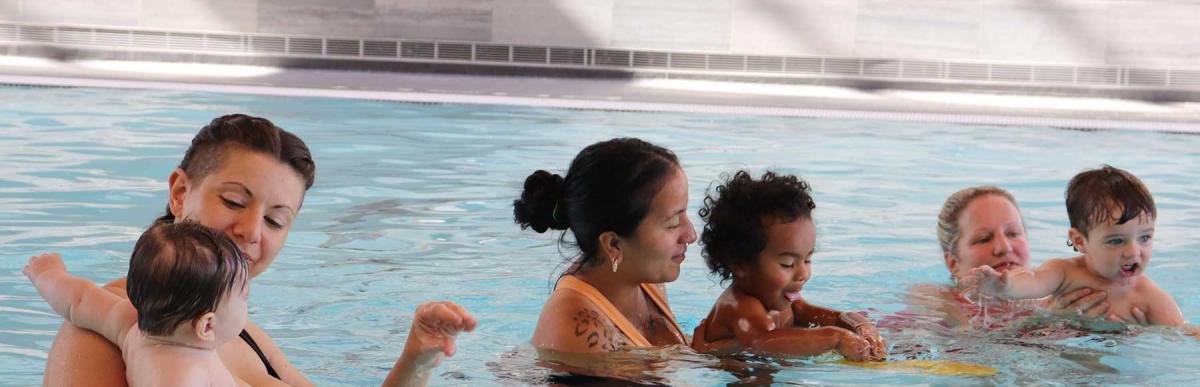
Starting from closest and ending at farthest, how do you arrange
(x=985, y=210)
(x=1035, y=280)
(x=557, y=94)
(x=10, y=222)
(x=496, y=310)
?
(x=1035, y=280) → (x=985, y=210) → (x=496, y=310) → (x=10, y=222) → (x=557, y=94)

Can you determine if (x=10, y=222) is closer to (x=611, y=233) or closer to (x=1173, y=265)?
(x=611, y=233)

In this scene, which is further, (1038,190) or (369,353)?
(1038,190)

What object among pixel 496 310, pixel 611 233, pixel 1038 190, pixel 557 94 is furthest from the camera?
pixel 557 94

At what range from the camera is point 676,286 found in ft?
19.2

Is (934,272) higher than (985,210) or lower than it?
lower

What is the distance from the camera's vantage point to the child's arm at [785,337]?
3.74m

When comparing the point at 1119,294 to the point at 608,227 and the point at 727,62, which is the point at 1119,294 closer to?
the point at 608,227

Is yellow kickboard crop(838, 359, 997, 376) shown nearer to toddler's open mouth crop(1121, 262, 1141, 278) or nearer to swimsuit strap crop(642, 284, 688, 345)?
swimsuit strap crop(642, 284, 688, 345)

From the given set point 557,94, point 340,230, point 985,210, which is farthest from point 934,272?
point 557,94

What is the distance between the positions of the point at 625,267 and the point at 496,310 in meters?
1.75

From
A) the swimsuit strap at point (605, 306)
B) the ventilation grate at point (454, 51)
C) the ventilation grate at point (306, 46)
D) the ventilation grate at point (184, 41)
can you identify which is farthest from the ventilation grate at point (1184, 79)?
the swimsuit strap at point (605, 306)

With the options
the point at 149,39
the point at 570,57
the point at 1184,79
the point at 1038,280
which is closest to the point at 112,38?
the point at 149,39

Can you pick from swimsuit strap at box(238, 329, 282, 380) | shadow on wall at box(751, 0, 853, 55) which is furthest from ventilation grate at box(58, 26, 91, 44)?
swimsuit strap at box(238, 329, 282, 380)

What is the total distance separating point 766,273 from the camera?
12.6 ft
